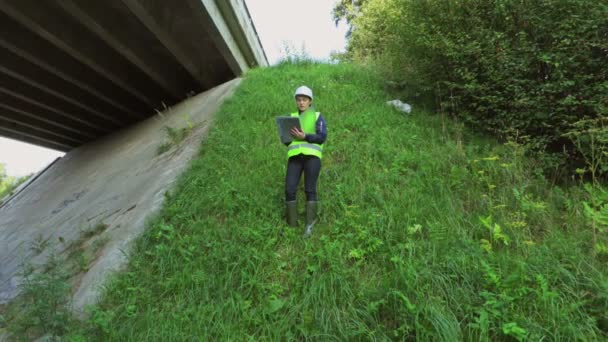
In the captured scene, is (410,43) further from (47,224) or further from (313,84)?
(47,224)

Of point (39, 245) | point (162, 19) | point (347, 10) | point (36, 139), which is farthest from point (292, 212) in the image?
point (347, 10)

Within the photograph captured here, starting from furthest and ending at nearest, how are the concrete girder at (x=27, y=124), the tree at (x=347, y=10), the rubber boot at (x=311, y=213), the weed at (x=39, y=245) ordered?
the tree at (x=347, y=10) → the concrete girder at (x=27, y=124) → the weed at (x=39, y=245) → the rubber boot at (x=311, y=213)

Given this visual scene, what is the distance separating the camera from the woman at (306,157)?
11.5 ft

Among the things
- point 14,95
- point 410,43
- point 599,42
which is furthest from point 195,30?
point 599,42

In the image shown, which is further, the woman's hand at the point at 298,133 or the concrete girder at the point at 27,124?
the concrete girder at the point at 27,124

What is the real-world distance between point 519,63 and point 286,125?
3342 mm

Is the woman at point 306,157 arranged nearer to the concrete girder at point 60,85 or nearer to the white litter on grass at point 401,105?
the white litter on grass at point 401,105

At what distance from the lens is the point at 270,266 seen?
296 centimetres

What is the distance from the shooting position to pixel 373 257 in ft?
9.45

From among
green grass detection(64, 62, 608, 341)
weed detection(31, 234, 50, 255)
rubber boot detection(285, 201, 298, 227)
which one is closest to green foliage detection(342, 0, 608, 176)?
green grass detection(64, 62, 608, 341)

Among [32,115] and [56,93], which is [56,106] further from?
[56,93]

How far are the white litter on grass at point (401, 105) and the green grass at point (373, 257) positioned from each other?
3.94ft

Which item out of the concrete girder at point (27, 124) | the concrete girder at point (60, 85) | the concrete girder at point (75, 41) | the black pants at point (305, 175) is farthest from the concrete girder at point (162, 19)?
the concrete girder at point (27, 124)

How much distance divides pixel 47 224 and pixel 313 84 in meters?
6.04
